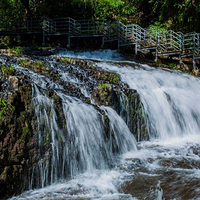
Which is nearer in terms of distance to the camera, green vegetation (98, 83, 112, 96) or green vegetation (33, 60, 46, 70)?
green vegetation (98, 83, 112, 96)

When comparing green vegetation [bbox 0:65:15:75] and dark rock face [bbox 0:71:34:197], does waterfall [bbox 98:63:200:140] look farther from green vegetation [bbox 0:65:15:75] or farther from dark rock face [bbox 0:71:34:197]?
dark rock face [bbox 0:71:34:197]

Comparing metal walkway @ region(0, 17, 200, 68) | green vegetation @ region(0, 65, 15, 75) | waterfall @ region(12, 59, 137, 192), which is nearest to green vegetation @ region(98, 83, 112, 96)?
waterfall @ region(12, 59, 137, 192)

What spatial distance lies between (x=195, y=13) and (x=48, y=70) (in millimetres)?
14764

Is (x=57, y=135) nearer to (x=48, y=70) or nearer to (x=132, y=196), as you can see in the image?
(x=132, y=196)

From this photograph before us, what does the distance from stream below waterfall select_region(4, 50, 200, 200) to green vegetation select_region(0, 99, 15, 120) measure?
53 centimetres

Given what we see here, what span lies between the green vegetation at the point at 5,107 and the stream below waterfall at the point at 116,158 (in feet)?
1.75

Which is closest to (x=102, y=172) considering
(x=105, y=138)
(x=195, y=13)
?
(x=105, y=138)

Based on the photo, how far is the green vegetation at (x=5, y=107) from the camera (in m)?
4.42

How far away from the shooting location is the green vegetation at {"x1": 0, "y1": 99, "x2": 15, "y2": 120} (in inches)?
174

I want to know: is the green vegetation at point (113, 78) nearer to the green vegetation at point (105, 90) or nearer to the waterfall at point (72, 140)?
the green vegetation at point (105, 90)

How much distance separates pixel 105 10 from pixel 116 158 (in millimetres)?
18842

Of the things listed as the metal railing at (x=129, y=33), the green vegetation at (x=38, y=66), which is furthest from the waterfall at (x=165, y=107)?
the metal railing at (x=129, y=33)

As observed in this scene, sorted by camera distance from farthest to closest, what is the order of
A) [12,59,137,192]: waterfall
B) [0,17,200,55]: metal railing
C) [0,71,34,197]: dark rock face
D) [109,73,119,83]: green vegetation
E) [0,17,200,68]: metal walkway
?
1. [0,17,200,55]: metal railing
2. [0,17,200,68]: metal walkway
3. [109,73,119,83]: green vegetation
4. [12,59,137,192]: waterfall
5. [0,71,34,197]: dark rock face

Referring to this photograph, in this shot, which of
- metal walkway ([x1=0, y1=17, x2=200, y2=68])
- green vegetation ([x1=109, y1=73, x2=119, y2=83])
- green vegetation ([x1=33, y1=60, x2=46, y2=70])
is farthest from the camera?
metal walkway ([x1=0, y1=17, x2=200, y2=68])
